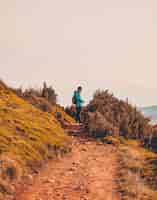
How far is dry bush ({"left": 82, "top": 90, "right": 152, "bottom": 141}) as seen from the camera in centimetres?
1834

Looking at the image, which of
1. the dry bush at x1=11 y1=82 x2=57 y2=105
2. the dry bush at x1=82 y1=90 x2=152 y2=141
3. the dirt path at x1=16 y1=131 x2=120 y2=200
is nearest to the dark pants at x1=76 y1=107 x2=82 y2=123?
the dry bush at x1=82 y1=90 x2=152 y2=141

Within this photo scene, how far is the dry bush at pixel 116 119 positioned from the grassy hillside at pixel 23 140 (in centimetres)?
215

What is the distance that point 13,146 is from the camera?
12.3m

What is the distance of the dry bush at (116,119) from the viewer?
60.2 feet

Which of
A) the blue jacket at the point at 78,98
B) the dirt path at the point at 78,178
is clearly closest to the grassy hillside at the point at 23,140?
the dirt path at the point at 78,178

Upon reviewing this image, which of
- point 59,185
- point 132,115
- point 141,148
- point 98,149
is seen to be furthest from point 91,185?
point 132,115

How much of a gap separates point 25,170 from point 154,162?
15.8 feet

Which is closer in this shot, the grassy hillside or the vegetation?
the grassy hillside

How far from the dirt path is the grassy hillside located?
426 mm

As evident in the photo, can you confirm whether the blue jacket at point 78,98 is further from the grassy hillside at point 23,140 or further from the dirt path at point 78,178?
the dirt path at point 78,178

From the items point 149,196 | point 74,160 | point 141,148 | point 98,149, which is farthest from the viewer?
point 141,148

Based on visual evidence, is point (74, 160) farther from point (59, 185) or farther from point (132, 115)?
point (132, 115)

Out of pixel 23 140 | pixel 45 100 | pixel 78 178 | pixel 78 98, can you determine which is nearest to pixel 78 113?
pixel 78 98

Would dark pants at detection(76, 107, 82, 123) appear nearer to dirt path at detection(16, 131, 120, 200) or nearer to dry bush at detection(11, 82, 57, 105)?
dry bush at detection(11, 82, 57, 105)
